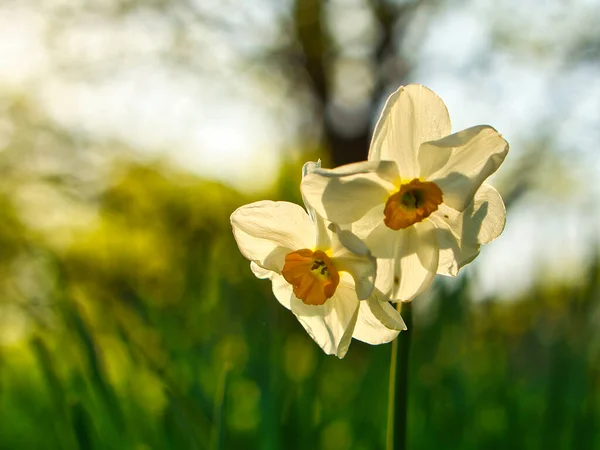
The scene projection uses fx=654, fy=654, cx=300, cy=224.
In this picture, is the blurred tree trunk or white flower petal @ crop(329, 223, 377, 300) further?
the blurred tree trunk

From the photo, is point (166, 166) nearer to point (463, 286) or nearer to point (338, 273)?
point (463, 286)

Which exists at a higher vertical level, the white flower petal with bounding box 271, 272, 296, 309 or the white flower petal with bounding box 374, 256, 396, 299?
the white flower petal with bounding box 374, 256, 396, 299

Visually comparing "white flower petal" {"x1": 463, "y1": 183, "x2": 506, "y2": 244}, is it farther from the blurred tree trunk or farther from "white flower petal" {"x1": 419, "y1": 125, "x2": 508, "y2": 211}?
the blurred tree trunk

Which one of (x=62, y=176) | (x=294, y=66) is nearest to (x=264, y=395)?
(x=294, y=66)

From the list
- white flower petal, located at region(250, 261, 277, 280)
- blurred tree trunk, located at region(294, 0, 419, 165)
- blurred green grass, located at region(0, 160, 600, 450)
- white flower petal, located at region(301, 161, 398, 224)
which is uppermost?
blurred tree trunk, located at region(294, 0, 419, 165)

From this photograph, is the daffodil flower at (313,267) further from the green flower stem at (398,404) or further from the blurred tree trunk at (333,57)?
the blurred tree trunk at (333,57)

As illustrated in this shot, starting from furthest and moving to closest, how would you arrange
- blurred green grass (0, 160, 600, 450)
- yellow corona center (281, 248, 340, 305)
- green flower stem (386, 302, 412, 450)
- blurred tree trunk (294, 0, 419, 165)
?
blurred tree trunk (294, 0, 419, 165) → blurred green grass (0, 160, 600, 450) → yellow corona center (281, 248, 340, 305) → green flower stem (386, 302, 412, 450)

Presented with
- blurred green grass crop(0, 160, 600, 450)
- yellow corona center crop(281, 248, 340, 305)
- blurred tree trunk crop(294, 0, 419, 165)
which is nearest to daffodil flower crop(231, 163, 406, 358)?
yellow corona center crop(281, 248, 340, 305)
